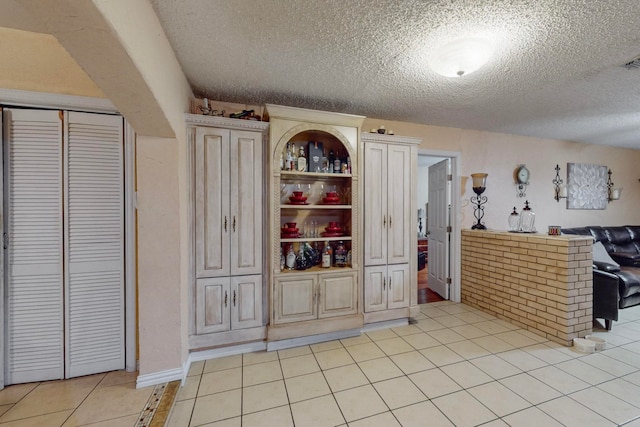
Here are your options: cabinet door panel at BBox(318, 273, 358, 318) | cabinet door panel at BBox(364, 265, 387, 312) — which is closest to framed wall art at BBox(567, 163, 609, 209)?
cabinet door panel at BBox(364, 265, 387, 312)

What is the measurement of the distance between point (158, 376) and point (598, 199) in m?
6.86

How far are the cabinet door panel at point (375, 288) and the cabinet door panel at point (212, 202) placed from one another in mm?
1448

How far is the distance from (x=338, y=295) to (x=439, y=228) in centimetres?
222

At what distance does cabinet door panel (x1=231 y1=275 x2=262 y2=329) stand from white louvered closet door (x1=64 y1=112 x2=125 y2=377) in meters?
0.84

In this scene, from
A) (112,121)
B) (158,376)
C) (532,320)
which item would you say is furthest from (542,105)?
(158,376)

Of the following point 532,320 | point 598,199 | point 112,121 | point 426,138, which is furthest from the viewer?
point 598,199

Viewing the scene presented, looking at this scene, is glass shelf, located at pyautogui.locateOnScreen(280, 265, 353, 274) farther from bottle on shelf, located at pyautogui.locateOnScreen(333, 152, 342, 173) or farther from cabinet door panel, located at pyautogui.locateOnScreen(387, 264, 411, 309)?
bottle on shelf, located at pyautogui.locateOnScreen(333, 152, 342, 173)

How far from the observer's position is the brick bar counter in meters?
2.47

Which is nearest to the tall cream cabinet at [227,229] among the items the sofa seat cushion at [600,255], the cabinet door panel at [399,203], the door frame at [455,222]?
the cabinet door panel at [399,203]

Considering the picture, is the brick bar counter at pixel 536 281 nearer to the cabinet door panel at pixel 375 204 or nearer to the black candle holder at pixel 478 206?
the black candle holder at pixel 478 206

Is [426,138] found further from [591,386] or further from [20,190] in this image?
[20,190]

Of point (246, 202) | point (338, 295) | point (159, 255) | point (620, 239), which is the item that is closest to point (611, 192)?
point (620, 239)

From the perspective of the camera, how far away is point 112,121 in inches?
79.1

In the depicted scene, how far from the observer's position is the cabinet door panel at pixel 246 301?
7.66ft
